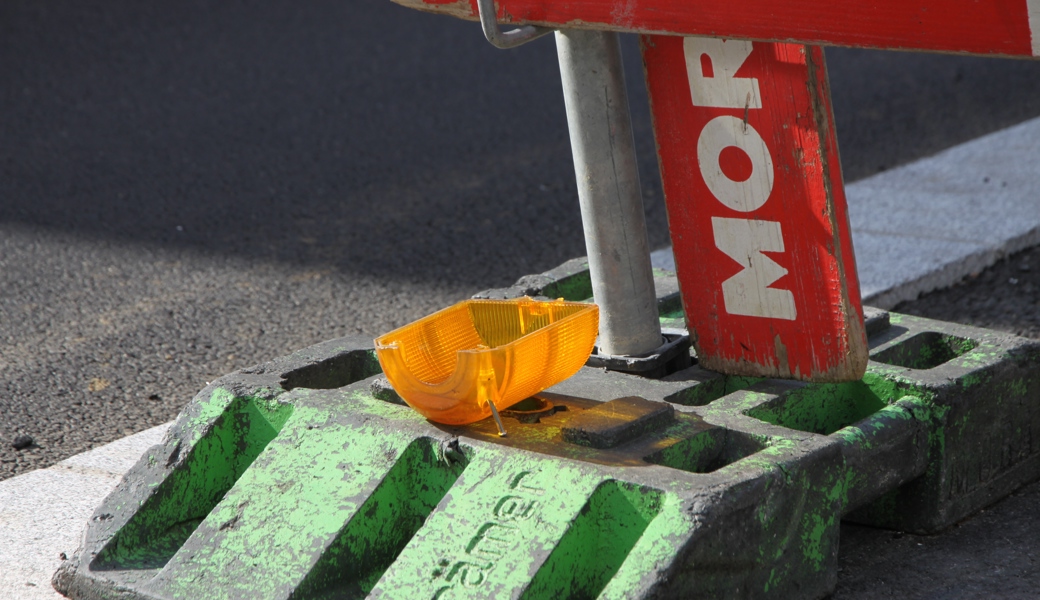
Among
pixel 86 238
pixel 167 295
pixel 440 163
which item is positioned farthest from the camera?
pixel 440 163

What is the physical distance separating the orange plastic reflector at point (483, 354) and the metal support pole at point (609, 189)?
0.15 m

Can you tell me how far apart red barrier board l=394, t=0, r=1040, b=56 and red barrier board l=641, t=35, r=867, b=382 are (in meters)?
0.11

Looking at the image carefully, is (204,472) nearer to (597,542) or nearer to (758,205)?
(597,542)

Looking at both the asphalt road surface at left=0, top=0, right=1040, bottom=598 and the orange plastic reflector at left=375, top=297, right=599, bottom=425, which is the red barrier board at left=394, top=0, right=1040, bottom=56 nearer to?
the orange plastic reflector at left=375, top=297, right=599, bottom=425

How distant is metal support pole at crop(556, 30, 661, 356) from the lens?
7.32ft

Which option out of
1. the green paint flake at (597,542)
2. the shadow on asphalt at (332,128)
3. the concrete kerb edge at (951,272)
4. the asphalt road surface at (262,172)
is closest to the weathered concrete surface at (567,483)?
the green paint flake at (597,542)

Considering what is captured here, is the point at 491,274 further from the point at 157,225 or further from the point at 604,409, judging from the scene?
the point at 604,409

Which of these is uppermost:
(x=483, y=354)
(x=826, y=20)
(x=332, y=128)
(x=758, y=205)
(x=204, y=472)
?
(x=332, y=128)

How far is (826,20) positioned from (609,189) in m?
0.51

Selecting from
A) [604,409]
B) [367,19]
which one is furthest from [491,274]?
[367,19]

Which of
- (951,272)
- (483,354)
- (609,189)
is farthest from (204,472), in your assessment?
(951,272)

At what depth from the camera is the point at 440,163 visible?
5160 mm

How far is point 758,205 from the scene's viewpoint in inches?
87.0

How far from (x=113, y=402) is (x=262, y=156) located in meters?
2.30
